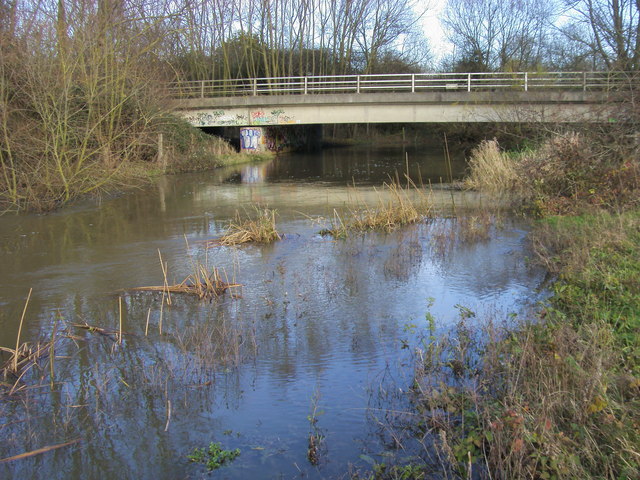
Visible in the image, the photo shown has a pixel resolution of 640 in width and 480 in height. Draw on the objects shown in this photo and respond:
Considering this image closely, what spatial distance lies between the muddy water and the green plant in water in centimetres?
6

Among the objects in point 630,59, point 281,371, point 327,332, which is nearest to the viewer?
Result: point 281,371

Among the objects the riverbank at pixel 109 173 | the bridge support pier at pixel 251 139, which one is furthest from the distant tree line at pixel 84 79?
the bridge support pier at pixel 251 139

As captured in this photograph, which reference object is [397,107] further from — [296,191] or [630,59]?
[630,59]

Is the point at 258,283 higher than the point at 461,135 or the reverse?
the reverse

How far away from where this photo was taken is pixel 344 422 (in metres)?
4.43

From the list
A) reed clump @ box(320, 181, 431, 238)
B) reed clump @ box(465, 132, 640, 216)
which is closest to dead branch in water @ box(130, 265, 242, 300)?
reed clump @ box(320, 181, 431, 238)

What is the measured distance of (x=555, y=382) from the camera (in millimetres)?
4156

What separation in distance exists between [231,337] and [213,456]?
206 centimetres

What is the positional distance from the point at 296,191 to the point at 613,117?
968 cm

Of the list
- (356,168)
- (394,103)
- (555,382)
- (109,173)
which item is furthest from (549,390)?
(394,103)

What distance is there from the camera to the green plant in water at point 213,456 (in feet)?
12.9

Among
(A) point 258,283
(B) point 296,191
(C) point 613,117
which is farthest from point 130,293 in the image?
(B) point 296,191

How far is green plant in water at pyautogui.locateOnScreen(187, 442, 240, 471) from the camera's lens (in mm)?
3938

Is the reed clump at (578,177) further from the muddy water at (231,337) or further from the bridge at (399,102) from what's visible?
the bridge at (399,102)
